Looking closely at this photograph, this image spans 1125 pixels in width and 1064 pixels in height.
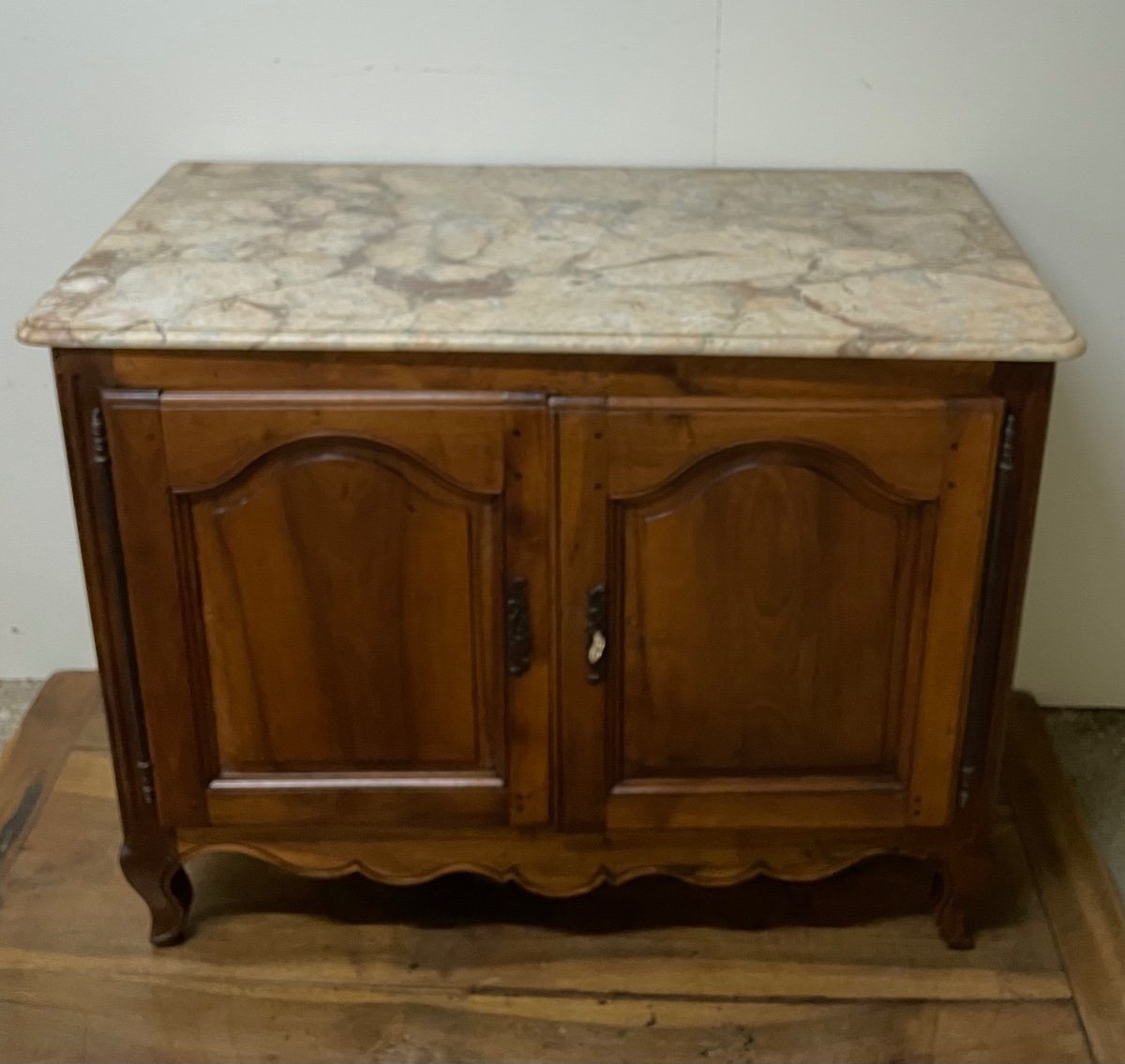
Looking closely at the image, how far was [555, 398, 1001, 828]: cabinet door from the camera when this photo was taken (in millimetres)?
1302

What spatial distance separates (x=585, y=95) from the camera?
171 cm

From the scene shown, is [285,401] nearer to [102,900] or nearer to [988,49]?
[102,900]

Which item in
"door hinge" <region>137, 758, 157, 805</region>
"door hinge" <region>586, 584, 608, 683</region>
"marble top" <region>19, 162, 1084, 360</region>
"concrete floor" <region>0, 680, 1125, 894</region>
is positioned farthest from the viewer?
"concrete floor" <region>0, 680, 1125, 894</region>

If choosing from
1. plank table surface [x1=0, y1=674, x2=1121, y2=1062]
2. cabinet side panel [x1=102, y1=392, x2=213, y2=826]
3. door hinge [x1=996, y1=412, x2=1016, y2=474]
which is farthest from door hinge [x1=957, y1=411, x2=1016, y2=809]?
cabinet side panel [x1=102, y1=392, x2=213, y2=826]

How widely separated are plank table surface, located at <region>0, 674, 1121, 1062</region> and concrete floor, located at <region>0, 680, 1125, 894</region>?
0.14 metres

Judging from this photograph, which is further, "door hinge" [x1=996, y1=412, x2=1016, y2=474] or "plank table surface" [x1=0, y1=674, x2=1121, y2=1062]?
"plank table surface" [x1=0, y1=674, x2=1121, y2=1062]

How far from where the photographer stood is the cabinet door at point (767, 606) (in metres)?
1.30

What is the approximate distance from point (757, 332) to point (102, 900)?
1109mm

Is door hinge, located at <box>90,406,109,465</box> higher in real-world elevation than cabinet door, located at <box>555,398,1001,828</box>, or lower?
higher

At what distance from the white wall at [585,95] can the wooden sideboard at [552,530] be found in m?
0.15

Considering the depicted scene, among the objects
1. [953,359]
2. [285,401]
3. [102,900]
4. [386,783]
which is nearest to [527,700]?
[386,783]

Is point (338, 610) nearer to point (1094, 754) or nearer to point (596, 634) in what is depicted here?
point (596, 634)

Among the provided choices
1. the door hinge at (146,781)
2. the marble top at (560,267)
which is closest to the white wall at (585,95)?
the marble top at (560,267)

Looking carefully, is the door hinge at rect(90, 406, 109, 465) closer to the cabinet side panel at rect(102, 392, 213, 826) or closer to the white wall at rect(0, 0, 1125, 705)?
the cabinet side panel at rect(102, 392, 213, 826)
